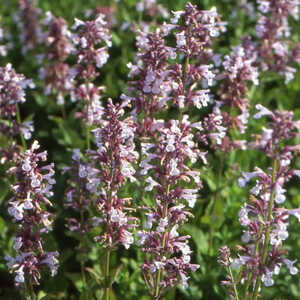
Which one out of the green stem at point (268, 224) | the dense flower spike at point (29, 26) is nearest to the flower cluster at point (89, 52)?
the green stem at point (268, 224)

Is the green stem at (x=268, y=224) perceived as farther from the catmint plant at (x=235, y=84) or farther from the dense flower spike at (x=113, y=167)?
the catmint plant at (x=235, y=84)

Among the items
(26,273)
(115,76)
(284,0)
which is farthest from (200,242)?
(115,76)

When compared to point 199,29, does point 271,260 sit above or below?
below

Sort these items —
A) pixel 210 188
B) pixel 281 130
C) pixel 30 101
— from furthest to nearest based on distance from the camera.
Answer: pixel 30 101, pixel 210 188, pixel 281 130

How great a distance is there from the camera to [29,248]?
473cm

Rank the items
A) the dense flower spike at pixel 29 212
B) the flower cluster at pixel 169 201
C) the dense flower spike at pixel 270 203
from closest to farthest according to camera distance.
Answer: the dense flower spike at pixel 270 203 → the flower cluster at pixel 169 201 → the dense flower spike at pixel 29 212

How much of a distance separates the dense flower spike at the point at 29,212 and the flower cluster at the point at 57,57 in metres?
3.01

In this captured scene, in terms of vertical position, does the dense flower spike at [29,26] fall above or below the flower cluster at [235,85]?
above

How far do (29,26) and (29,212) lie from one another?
712 centimetres

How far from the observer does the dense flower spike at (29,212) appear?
14.7 ft

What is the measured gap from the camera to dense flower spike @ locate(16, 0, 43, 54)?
424 inches

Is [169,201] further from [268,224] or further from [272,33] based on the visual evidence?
[272,33]

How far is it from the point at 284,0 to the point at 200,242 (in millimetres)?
3635

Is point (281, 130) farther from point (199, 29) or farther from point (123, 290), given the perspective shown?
point (123, 290)
